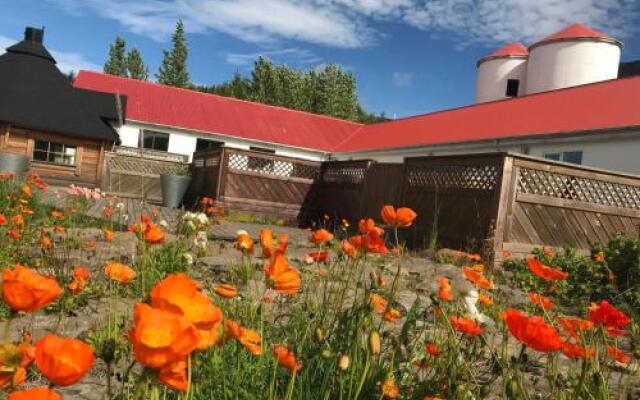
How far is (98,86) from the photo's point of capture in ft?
82.7

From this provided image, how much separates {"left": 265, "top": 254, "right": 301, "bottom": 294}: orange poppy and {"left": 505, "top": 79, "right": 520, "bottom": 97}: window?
3033cm

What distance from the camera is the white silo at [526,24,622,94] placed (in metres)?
25.3

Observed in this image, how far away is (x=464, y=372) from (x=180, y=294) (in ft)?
4.50

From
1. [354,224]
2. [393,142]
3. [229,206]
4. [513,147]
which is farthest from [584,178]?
[393,142]

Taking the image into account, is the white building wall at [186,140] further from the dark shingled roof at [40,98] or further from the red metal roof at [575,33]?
the red metal roof at [575,33]

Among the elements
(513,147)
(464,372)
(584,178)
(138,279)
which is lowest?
(138,279)

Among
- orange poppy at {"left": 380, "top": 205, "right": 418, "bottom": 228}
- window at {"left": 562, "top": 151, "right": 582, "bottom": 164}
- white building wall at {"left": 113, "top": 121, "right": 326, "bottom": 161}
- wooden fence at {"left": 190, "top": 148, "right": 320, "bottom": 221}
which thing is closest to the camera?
orange poppy at {"left": 380, "top": 205, "right": 418, "bottom": 228}

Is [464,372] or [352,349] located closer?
[352,349]

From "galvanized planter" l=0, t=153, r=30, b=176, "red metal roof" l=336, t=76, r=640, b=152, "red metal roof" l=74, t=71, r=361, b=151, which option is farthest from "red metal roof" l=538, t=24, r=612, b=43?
"galvanized planter" l=0, t=153, r=30, b=176

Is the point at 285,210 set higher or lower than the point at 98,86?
lower

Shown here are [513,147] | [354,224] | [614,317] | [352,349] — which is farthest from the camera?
[513,147]

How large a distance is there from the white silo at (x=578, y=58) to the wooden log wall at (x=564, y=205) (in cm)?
1777

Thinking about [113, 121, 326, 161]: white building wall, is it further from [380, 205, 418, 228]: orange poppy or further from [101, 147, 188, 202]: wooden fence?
[380, 205, 418, 228]: orange poppy

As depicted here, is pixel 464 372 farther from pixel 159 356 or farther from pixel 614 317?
pixel 159 356
